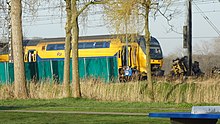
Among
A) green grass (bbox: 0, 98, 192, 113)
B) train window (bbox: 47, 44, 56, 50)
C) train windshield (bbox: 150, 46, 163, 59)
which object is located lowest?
green grass (bbox: 0, 98, 192, 113)

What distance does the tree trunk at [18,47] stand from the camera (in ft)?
105

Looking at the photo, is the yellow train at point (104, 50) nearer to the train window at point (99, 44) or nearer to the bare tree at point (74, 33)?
the train window at point (99, 44)

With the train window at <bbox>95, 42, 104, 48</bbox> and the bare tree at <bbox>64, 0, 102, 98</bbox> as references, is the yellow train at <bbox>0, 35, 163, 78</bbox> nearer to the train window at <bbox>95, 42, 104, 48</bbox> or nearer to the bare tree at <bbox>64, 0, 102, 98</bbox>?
the train window at <bbox>95, 42, 104, 48</bbox>

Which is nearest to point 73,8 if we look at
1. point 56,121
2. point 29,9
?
point 29,9

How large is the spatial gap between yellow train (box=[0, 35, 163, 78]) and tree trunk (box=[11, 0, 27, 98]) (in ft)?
52.4

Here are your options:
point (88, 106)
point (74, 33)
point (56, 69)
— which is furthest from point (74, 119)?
point (56, 69)

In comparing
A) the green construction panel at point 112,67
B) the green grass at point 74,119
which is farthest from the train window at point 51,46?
the green grass at point 74,119

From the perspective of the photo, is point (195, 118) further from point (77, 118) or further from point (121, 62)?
point (121, 62)

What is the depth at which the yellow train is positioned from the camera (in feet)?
171

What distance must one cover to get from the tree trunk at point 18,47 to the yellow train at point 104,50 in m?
16.0

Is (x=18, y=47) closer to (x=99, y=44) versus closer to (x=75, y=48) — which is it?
(x=75, y=48)

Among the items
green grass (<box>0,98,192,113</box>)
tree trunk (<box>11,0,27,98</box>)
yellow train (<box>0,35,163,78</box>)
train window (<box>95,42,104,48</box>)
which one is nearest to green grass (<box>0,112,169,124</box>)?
green grass (<box>0,98,192,113</box>)

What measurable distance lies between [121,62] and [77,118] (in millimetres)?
32945

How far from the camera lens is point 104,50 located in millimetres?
54438
